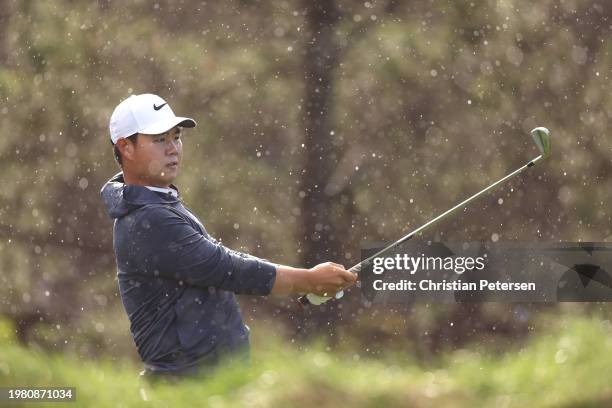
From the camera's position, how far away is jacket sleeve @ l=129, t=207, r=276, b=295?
13.1 feet

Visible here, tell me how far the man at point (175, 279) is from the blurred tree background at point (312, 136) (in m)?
4.79

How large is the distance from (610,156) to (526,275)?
1368 mm

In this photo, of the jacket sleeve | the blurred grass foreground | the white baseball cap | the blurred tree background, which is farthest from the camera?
the blurred tree background

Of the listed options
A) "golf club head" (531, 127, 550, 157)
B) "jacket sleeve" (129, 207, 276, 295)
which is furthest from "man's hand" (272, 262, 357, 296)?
"golf club head" (531, 127, 550, 157)

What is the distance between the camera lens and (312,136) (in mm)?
8977

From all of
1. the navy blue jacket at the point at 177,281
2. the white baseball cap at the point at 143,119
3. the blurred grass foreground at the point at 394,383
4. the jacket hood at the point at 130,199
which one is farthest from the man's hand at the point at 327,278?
the blurred grass foreground at the point at 394,383

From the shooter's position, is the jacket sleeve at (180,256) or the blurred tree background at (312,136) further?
the blurred tree background at (312,136)

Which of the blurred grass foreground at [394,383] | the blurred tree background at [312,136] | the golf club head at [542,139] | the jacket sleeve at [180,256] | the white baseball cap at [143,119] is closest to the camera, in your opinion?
the blurred grass foreground at [394,383]

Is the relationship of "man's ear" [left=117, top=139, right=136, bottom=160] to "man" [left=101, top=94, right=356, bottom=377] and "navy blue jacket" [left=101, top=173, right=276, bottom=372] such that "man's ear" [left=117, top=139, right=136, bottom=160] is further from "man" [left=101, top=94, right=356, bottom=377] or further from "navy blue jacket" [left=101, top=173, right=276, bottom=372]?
"navy blue jacket" [left=101, top=173, right=276, bottom=372]

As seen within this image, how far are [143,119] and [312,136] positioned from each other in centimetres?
477

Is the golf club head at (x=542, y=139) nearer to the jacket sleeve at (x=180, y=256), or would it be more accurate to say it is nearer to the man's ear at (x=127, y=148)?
the jacket sleeve at (x=180, y=256)

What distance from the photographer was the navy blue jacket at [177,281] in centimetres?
400

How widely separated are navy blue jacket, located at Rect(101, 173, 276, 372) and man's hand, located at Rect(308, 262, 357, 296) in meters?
0.27

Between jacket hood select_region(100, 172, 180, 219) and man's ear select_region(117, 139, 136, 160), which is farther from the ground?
man's ear select_region(117, 139, 136, 160)
